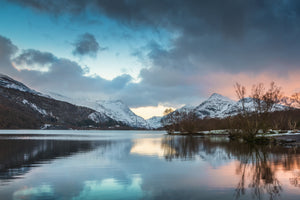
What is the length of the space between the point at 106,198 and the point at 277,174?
11.3 metres

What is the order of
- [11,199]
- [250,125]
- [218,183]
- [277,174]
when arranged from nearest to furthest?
[11,199] < [218,183] < [277,174] < [250,125]

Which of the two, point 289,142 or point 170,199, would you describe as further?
point 289,142

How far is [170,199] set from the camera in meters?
11.0

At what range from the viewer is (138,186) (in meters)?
13.5

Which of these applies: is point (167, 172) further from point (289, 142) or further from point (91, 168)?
point (289, 142)

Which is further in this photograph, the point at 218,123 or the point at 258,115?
the point at 218,123

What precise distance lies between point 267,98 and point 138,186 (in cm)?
4506

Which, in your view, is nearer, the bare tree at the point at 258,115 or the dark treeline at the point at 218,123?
the bare tree at the point at 258,115

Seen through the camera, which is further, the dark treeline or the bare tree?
the dark treeline

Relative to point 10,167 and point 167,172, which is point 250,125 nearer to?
point 167,172

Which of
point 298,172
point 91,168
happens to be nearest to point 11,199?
point 91,168

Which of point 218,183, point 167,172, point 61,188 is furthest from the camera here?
point 167,172

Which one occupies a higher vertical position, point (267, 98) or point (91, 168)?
point (267, 98)

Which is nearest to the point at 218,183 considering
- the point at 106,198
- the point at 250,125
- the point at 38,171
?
the point at 106,198
